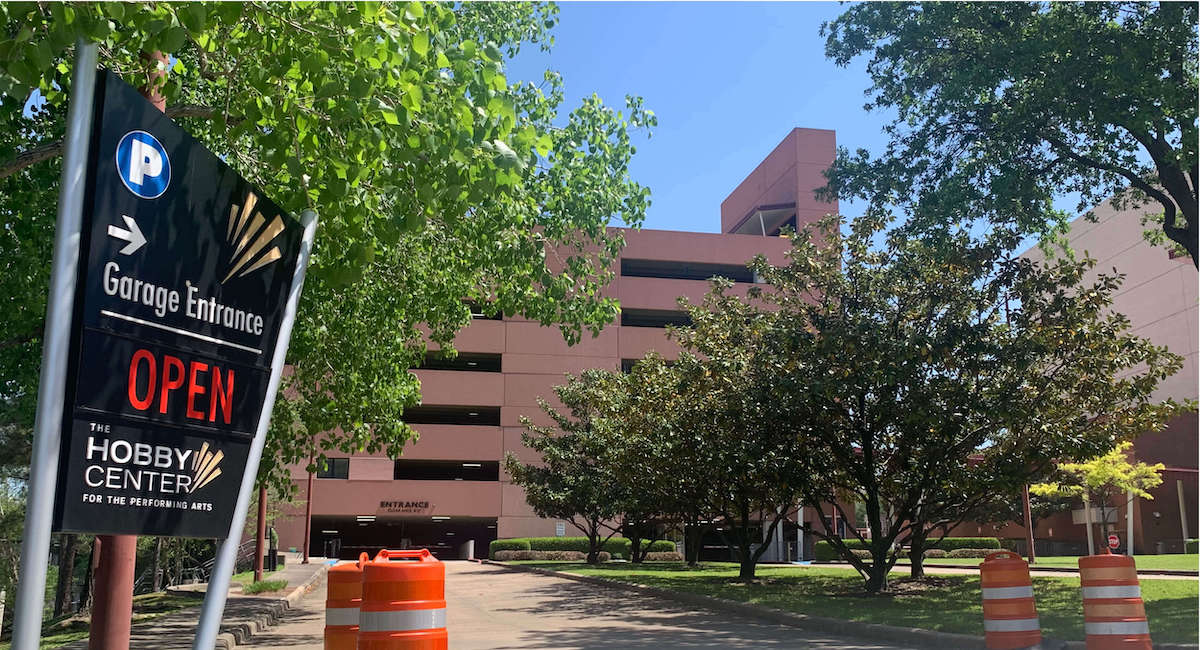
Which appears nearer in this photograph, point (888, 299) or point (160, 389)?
point (160, 389)

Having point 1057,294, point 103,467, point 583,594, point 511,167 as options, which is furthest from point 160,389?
point 583,594

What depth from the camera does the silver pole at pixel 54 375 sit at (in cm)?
367

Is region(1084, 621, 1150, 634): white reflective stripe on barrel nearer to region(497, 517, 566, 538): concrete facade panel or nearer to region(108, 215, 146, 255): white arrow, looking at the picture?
region(108, 215, 146, 255): white arrow

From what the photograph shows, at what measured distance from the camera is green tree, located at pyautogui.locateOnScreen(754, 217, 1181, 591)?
712 inches

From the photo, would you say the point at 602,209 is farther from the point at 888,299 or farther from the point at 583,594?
the point at 583,594

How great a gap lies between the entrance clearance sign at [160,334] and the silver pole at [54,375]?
0.06 meters

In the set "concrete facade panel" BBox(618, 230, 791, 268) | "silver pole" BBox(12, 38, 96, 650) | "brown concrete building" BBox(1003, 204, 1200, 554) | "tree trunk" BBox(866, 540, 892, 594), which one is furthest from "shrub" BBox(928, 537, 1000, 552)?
"silver pole" BBox(12, 38, 96, 650)

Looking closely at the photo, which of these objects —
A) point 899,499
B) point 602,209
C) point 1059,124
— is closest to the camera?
point 602,209

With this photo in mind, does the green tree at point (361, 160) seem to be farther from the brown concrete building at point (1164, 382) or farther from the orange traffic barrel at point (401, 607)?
the brown concrete building at point (1164, 382)

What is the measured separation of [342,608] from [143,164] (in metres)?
6.82

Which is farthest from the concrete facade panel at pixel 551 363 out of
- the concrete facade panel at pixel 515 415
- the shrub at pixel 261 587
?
the shrub at pixel 261 587

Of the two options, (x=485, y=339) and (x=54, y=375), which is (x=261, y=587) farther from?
(x=485, y=339)

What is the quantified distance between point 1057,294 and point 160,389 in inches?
699

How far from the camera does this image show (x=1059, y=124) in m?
17.3
